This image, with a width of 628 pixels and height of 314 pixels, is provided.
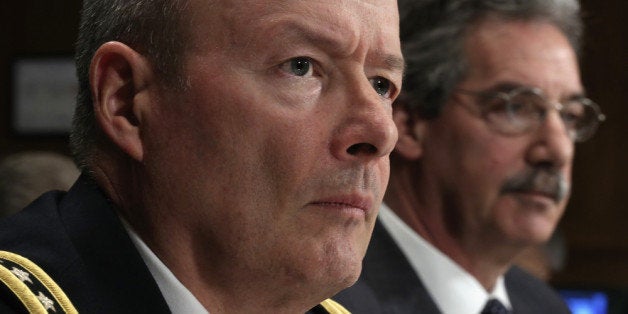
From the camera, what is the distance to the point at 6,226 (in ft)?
4.45

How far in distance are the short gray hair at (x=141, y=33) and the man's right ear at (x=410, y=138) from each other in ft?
3.53

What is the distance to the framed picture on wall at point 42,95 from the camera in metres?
5.98

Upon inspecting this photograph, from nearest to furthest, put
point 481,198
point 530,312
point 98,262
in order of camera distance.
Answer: point 98,262 < point 481,198 < point 530,312

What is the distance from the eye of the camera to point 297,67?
1.33 m

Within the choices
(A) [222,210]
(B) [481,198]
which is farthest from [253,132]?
(B) [481,198]

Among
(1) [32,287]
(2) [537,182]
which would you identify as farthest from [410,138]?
(1) [32,287]

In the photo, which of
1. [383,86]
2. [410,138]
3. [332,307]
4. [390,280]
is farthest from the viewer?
[410,138]

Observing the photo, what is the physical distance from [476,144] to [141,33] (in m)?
1.12

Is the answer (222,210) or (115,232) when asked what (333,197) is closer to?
(222,210)

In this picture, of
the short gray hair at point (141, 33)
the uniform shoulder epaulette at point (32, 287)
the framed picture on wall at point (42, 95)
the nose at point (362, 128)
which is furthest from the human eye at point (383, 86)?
the framed picture on wall at point (42, 95)

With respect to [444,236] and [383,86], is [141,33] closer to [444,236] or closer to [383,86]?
[383,86]

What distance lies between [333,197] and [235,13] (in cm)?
25

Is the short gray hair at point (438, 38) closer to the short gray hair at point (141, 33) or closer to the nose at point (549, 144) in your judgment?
the nose at point (549, 144)

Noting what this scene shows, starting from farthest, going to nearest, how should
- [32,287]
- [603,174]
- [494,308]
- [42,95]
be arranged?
[42,95]
[603,174]
[494,308]
[32,287]
